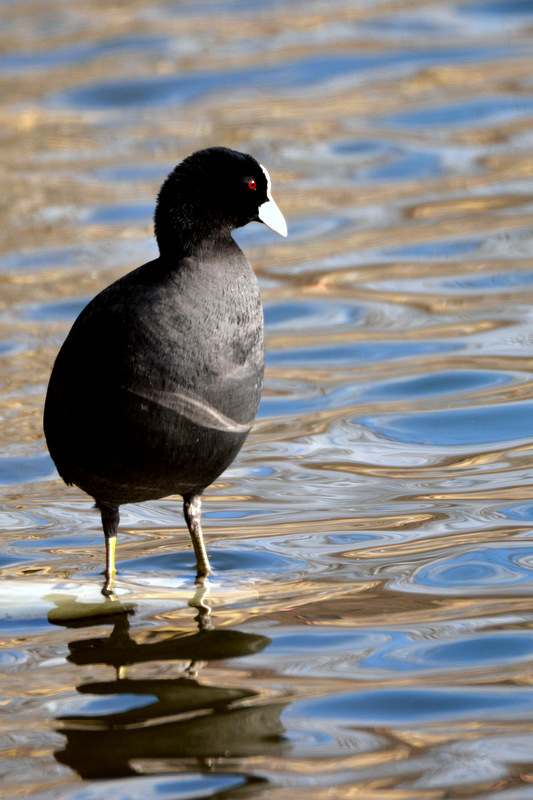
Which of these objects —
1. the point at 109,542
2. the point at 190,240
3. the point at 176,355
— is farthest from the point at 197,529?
the point at 190,240

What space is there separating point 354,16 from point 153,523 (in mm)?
10146

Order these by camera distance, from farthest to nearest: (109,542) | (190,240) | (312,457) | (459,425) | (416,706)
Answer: (459,425)
(312,457)
(109,542)
(190,240)
(416,706)

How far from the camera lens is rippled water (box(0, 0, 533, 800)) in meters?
3.18

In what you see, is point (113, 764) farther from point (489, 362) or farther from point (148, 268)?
point (489, 362)

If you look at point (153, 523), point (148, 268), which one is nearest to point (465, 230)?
point (153, 523)

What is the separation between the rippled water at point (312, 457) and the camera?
3.18 meters

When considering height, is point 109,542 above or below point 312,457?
above

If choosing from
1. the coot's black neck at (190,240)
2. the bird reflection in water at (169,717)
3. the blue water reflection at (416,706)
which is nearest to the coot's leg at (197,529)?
the bird reflection in water at (169,717)

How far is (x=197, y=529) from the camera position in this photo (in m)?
4.30

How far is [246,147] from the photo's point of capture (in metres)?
10.7

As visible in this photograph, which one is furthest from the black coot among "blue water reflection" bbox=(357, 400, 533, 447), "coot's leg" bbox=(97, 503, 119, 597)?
"blue water reflection" bbox=(357, 400, 533, 447)

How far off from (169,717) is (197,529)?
42.0 inches

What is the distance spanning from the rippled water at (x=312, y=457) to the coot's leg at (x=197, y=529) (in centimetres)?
5

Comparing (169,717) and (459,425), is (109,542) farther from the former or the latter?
(459,425)
